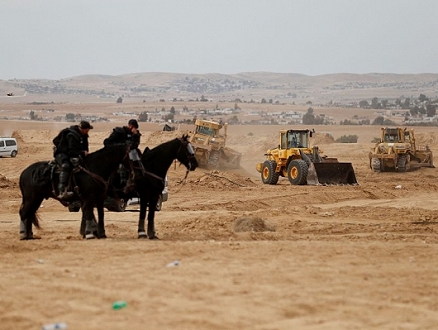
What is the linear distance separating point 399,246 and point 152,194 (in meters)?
4.81

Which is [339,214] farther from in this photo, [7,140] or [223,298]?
[7,140]

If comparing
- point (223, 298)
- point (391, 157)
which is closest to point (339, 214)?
point (223, 298)

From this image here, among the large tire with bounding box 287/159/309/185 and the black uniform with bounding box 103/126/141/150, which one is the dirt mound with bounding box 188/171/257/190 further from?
the black uniform with bounding box 103/126/141/150

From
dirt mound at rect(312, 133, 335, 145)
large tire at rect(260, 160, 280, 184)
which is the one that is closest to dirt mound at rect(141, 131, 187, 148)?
dirt mound at rect(312, 133, 335, 145)

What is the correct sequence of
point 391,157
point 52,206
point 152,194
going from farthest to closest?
point 391,157 < point 52,206 < point 152,194

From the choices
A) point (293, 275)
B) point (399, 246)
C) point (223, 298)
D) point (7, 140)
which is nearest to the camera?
point (223, 298)

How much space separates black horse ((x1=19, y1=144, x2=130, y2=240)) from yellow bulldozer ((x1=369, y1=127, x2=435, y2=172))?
99.2 feet

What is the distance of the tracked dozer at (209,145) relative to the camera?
4653cm

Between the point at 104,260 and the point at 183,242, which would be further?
the point at 183,242

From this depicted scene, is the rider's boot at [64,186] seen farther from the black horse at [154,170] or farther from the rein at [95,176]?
the black horse at [154,170]

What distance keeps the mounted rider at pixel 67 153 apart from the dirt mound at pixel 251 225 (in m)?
3.97

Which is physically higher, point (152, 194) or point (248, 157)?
point (152, 194)

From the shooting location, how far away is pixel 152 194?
63.3 ft

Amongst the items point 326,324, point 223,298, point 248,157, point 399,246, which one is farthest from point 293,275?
point 248,157
